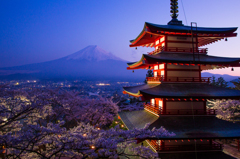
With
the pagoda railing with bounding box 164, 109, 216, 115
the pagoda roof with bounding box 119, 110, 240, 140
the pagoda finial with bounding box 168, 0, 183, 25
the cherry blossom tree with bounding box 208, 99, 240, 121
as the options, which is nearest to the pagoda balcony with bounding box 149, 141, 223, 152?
the pagoda roof with bounding box 119, 110, 240, 140

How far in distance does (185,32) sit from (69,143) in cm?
1055

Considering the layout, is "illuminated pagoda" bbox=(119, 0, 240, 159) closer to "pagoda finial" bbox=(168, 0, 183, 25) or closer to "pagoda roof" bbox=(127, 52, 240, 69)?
"pagoda roof" bbox=(127, 52, 240, 69)

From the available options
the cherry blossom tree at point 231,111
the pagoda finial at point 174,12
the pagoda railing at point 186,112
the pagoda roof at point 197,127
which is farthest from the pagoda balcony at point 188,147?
the cherry blossom tree at point 231,111

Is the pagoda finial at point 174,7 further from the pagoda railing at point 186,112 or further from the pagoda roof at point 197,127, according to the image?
the pagoda roof at point 197,127

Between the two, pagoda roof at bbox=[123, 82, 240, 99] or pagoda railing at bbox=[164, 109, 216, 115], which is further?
pagoda railing at bbox=[164, 109, 216, 115]

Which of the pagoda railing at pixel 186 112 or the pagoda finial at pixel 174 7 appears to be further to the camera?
the pagoda finial at pixel 174 7

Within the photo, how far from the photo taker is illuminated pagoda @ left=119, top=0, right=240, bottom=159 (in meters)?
9.31

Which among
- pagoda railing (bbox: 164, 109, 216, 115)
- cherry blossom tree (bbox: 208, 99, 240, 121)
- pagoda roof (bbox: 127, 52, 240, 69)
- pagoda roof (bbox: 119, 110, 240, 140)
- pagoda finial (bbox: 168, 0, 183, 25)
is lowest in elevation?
cherry blossom tree (bbox: 208, 99, 240, 121)

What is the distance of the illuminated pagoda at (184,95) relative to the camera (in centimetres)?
931

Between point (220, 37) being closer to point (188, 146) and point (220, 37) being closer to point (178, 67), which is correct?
point (178, 67)

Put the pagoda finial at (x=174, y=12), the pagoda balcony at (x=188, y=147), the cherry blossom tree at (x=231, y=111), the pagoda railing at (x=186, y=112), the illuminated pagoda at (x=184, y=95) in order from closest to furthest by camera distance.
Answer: the illuminated pagoda at (x=184, y=95)
the pagoda balcony at (x=188, y=147)
the pagoda railing at (x=186, y=112)
the pagoda finial at (x=174, y=12)
the cherry blossom tree at (x=231, y=111)

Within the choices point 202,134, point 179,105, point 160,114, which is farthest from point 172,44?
point 202,134

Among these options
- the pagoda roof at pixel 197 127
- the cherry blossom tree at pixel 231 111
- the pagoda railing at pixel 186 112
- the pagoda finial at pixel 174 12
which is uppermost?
the pagoda finial at pixel 174 12

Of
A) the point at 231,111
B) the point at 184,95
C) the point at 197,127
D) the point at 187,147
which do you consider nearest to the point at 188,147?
the point at 187,147
